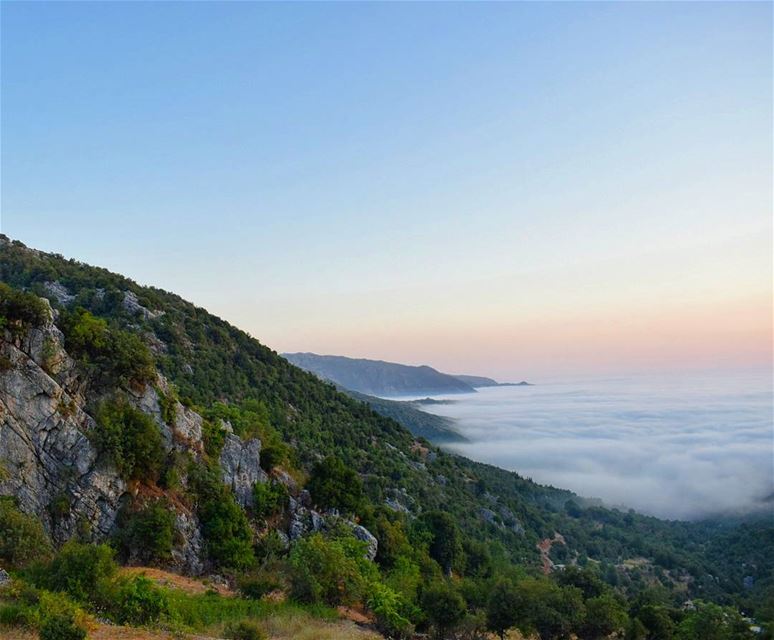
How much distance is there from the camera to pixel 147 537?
19484 mm

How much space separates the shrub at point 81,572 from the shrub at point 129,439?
22.7 ft

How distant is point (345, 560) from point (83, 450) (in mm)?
11435

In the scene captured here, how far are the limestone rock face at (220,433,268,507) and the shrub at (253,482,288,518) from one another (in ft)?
1.13

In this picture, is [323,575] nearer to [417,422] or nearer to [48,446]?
[48,446]

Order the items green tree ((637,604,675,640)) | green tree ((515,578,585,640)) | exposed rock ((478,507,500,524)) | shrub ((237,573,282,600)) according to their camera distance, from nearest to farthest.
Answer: shrub ((237,573,282,600))
green tree ((515,578,585,640))
green tree ((637,604,675,640))
exposed rock ((478,507,500,524))

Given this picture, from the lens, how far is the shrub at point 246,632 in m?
13.1

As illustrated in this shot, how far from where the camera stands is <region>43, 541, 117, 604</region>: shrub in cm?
1328

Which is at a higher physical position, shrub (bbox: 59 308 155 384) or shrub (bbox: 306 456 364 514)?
shrub (bbox: 59 308 155 384)

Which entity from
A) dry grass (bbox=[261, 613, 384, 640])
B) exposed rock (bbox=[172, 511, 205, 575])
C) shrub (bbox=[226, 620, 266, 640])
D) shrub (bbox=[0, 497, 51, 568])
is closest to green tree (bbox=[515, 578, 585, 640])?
dry grass (bbox=[261, 613, 384, 640])

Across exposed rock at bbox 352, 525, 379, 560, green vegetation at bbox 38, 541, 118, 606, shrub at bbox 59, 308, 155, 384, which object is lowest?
exposed rock at bbox 352, 525, 379, 560

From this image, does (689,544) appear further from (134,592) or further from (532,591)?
(134,592)

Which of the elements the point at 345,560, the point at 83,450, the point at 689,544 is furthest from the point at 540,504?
the point at 83,450

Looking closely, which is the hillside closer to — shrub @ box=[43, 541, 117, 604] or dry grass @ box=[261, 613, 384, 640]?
shrub @ box=[43, 541, 117, 604]

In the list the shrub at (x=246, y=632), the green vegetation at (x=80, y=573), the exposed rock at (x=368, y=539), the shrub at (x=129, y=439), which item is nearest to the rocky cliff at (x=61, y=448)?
the shrub at (x=129, y=439)
